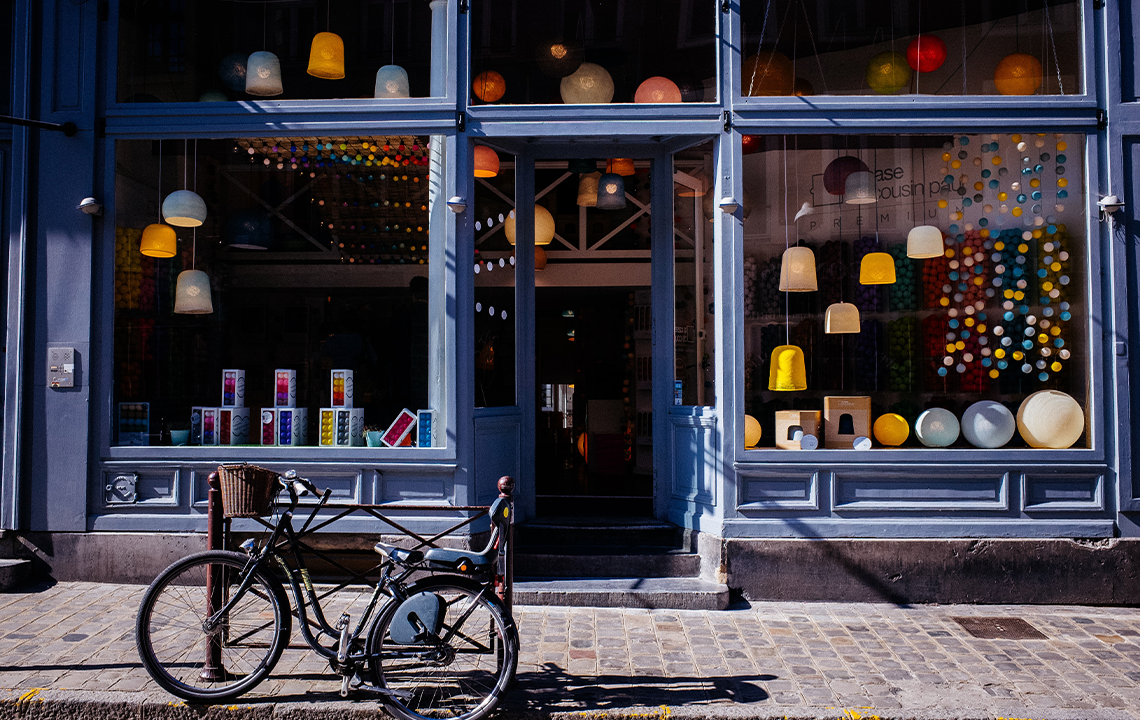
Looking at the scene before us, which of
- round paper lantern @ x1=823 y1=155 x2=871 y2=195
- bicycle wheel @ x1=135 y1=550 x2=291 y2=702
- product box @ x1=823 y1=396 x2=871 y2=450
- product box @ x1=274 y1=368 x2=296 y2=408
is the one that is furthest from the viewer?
product box @ x1=274 y1=368 x2=296 y2=408

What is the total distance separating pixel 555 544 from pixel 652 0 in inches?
201

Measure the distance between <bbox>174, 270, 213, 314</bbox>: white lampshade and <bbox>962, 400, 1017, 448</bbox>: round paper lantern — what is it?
22.8 ft

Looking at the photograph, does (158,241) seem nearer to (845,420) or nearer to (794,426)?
(794,426)

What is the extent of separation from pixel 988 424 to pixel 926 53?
3375 millimetres

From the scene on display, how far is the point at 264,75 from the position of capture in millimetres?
6867

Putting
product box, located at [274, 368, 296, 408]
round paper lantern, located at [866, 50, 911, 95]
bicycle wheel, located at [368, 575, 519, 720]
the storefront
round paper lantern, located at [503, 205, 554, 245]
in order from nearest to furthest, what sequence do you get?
bicycle wheel, located at [368, 575, 519, 720], the storefront, round paper lantern, located at [866, 50, 911, 95], product box, located at [274, 368, 296, 408], round paper lantern, located at [503, 205, 554, 245]

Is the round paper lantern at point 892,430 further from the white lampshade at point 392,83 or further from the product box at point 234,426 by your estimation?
the product box at point 234,426

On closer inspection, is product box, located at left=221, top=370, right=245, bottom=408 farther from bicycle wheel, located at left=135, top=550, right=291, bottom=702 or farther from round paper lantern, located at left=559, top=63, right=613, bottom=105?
round paper lantern, located at left=559, top=63, right=613, bottom=105

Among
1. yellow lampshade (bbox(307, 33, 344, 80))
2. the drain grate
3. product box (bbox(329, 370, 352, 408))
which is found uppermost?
yellow lampshade (bbox(307, 33, 344, 80))

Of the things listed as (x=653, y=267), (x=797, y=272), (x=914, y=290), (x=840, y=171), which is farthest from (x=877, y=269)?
(x=653, y=267)

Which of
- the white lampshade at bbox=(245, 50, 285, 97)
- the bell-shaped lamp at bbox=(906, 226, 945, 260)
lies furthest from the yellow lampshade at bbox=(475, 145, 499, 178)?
the bell-shaped lamp at bbox=(906, 226, 945, 260)

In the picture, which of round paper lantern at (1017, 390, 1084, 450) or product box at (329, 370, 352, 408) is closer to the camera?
round paper lantern at (1017, 390, 1084, 450)

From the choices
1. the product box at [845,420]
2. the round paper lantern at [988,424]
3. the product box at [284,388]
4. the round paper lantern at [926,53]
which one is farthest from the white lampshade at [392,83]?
the round paper lantern at [988,424]

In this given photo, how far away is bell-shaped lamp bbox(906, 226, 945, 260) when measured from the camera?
6742mm
